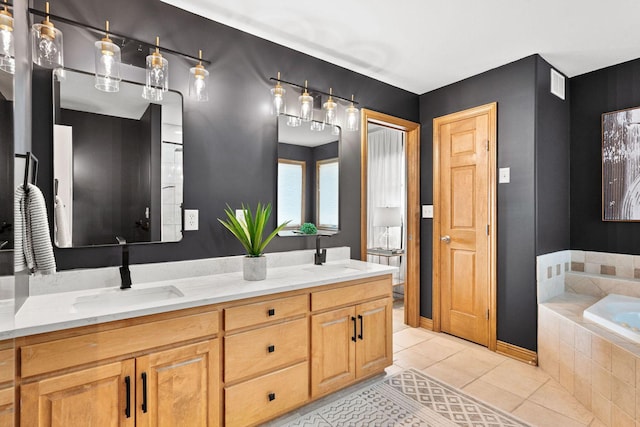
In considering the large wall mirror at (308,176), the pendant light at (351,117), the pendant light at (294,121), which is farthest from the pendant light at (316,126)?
the pendant light at (351,117)

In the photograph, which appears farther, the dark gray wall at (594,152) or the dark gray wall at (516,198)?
the dark gray wall at (594,152)

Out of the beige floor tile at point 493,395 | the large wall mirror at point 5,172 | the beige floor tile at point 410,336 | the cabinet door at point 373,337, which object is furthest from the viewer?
the beige floor tile at point 410,336

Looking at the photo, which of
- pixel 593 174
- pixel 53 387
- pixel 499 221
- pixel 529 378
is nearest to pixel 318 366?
pixel 53 387

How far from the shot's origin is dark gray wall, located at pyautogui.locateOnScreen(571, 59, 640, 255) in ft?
9.34

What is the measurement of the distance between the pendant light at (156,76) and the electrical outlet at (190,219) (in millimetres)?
716

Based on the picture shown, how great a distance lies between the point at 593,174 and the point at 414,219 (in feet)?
5.42

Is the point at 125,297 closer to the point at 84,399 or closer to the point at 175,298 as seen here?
the point at 175,298

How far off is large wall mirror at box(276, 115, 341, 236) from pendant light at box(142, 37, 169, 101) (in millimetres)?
839

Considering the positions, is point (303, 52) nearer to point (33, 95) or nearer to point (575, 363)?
point (33, 95)

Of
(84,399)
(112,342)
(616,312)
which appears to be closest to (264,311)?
(112,342)

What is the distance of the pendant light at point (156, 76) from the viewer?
190cm

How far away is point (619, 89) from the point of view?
2.89 metres

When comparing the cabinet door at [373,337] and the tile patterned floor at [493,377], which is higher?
the cabinet door at [373,337]

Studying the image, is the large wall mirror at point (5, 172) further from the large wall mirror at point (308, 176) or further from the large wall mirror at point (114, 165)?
the large wall mirror at point (308, 176)
